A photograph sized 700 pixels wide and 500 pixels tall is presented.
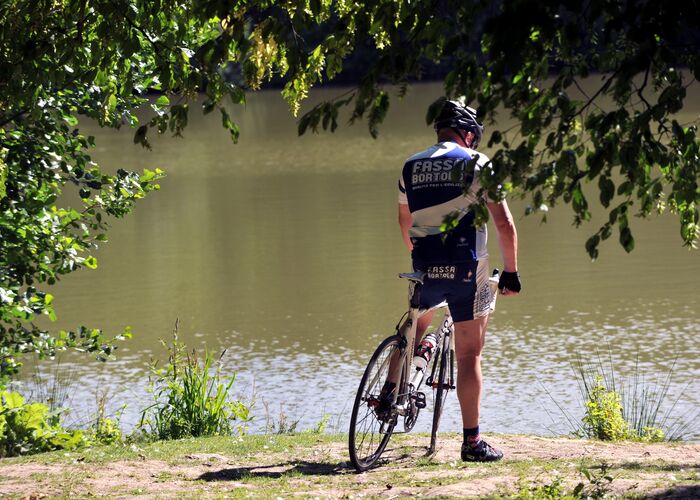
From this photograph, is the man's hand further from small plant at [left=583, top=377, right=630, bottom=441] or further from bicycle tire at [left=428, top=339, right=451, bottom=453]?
small plant at [left=583, top=377, right=630, bottom=441]

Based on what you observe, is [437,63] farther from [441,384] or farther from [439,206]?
[441,384]

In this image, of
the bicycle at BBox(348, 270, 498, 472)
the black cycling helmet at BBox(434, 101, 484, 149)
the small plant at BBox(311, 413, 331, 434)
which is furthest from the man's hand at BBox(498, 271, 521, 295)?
the small plant at BBox(311, 413, 331, 434)

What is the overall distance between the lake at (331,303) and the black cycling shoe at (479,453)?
118 inches

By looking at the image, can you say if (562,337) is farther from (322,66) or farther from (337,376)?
(322,66)

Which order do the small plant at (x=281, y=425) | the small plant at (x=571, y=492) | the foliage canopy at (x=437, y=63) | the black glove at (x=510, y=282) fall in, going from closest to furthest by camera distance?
1. the foliage canopy at (x=437, y=63)
2. the small plant at (x=571, y=492)
3. the black glove at (x=510, y=282)
4. the small plant at (x=281, y=425)

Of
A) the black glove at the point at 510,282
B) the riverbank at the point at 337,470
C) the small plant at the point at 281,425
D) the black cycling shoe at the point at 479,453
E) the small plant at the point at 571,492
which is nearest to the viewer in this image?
the small plant at the point at 571,492

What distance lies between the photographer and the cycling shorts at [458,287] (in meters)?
6.34

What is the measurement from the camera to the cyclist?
20.7 feet

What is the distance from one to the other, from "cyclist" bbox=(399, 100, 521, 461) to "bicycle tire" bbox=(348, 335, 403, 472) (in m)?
0.33

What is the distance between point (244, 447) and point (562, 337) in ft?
21.1

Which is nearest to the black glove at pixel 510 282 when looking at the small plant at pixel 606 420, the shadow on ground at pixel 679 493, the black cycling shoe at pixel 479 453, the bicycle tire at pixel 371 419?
the bicycle tire at pixel 371 419

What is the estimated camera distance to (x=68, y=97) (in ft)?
26.4

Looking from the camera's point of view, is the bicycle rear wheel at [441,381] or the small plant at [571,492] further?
the bicycle rear wheel at [441,381]

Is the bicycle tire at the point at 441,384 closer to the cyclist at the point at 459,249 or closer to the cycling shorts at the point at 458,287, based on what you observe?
the cyclist at the point at 459,249
